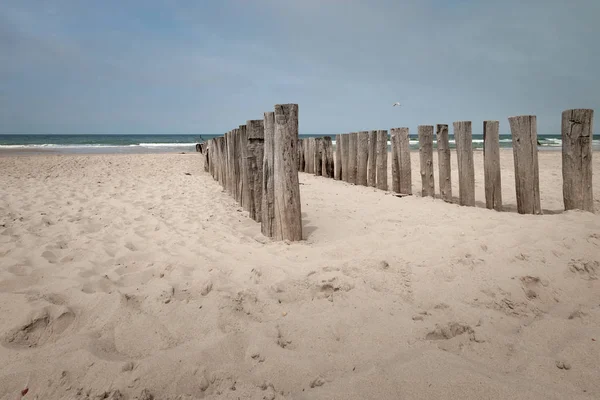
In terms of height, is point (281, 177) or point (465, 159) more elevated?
point (465, 159)

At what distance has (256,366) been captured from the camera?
173 cm

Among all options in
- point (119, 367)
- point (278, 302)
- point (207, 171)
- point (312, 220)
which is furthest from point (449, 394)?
point (207, 171)

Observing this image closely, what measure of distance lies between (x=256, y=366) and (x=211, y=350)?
28 cm

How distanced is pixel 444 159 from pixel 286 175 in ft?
9.89

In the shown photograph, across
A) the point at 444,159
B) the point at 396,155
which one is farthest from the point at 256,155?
the point at 444,159

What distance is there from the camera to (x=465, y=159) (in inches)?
192

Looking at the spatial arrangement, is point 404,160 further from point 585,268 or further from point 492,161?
point 585,268

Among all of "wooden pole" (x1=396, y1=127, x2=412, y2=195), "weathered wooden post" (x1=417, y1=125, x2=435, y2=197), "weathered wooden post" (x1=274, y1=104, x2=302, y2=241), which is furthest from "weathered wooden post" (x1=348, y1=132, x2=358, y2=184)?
"weathered wooden post" (x1=274, y1=104, x2=302, y2=241)

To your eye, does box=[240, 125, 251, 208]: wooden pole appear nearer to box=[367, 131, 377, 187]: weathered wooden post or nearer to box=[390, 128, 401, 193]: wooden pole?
box=[390, 128, 401, 193]: wooden pole

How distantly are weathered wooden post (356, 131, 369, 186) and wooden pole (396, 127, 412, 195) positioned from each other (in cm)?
101

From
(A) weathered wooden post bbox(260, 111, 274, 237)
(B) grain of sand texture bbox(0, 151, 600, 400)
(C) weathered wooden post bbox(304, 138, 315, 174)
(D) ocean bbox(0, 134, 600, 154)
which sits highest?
(D) ocean bbox(0, 134, 600, 154)

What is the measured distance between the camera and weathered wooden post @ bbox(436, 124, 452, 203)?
17.2 feet

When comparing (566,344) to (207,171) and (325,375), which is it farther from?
(207,171)

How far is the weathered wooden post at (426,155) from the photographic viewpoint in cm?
552
